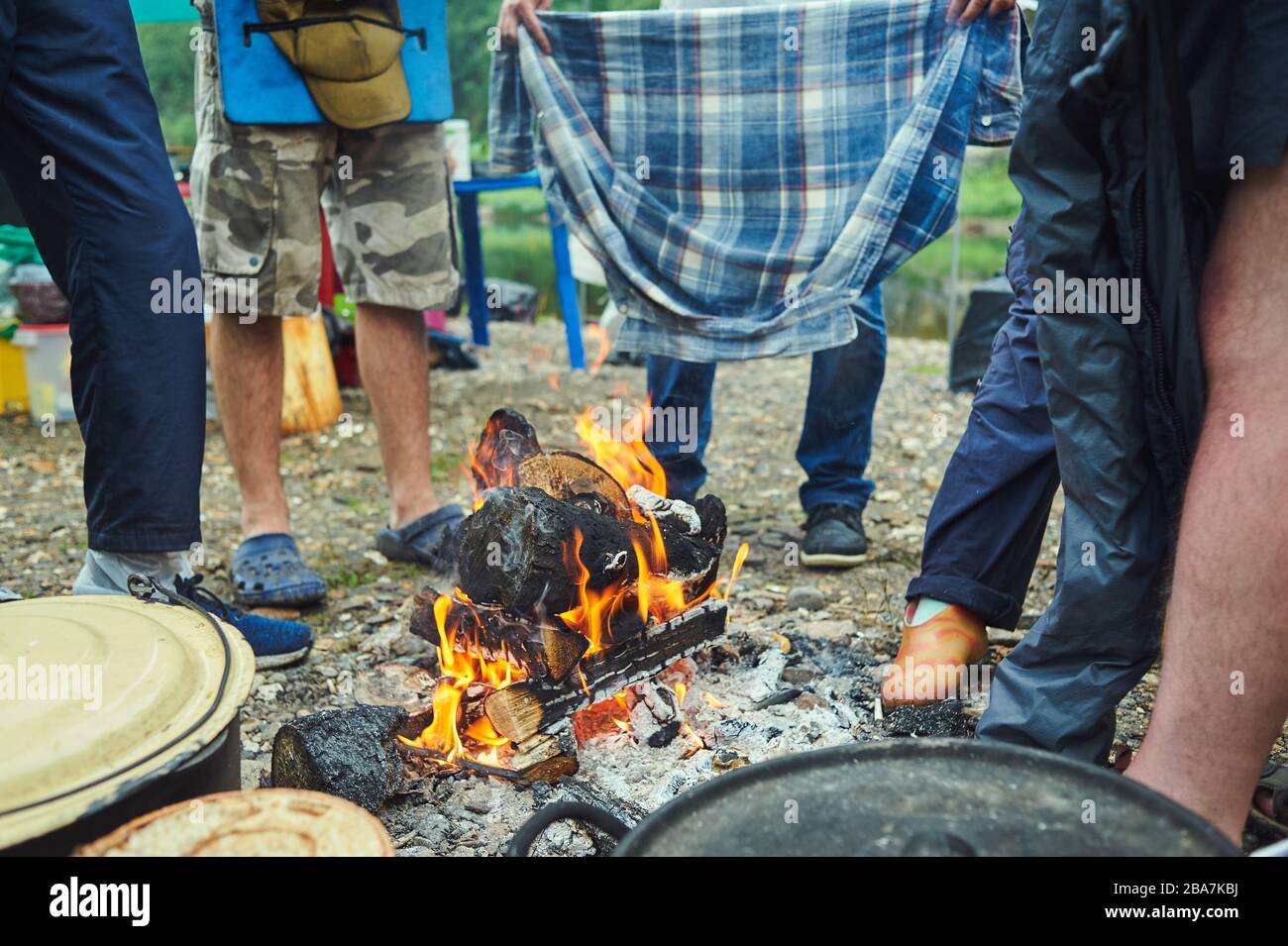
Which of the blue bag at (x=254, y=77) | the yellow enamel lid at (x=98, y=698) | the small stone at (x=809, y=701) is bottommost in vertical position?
the small stone at (x=809, y=701)

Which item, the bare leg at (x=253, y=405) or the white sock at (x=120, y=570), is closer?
the white sock at (x=120, y=570)

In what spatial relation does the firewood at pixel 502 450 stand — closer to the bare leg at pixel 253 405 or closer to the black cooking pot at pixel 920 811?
the bare leg at pixel 253 405

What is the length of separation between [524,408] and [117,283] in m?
3.15

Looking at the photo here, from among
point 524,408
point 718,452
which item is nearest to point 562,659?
point 718,452

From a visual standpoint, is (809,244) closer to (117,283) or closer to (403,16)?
(403,16)

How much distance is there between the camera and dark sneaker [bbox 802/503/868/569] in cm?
331

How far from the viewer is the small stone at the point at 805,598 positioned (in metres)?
3.03

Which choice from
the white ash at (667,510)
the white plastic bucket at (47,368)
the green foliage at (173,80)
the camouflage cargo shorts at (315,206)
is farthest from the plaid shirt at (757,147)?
the green foliage at (173,80)

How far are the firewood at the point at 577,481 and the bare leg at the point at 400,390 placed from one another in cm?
83

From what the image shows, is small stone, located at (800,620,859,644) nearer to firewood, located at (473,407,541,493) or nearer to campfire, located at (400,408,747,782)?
campfire, located at (400,408,747,782)

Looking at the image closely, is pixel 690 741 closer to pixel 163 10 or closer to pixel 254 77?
pixel 254 77

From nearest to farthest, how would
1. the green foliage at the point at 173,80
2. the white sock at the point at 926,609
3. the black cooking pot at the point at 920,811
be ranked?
the black cooking pot at the point at 920,811, the white sock at the point at 926,609, the green foliage at the point at 173,80

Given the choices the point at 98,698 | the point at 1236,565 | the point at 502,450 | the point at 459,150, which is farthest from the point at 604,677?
the point at 459,150
